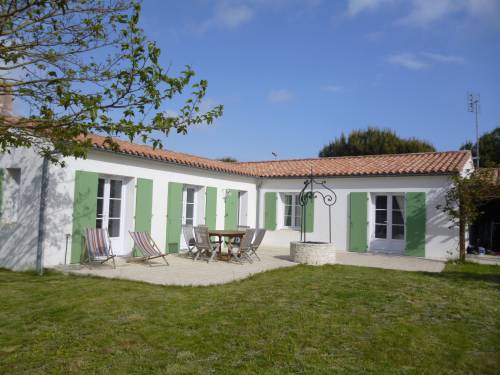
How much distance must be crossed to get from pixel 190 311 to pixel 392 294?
10.1 feet

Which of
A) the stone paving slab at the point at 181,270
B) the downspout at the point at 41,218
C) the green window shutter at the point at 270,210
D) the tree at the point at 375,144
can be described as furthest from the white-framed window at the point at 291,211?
the tree at the point at 375,144

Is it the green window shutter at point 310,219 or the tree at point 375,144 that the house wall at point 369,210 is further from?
the tree at point 375,144

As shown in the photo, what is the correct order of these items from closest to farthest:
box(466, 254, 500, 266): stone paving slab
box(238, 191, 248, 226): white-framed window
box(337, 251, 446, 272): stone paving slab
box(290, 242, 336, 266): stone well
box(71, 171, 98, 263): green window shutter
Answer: box(71, 171, 98, 263): green window shutter
box(337, 251, 446, 272): stone paving slab
box(290, 242, 336, 266): stone well
box(466, 254, 500, 266): stone paving slab
box(238, 191, 248, 226): white-framed window

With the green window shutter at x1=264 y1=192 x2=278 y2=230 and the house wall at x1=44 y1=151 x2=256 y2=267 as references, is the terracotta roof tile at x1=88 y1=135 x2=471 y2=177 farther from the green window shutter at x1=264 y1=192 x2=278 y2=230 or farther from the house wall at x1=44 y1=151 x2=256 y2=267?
the green window shutter at x1=264 y1=192 x2=278 y2=230

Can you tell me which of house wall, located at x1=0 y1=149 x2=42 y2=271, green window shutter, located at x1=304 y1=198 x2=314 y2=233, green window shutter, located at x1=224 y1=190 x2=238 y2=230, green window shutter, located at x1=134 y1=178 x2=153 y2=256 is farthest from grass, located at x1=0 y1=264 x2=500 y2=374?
green window shutter, located at x1=304 y1=198 x2=314 y2=233

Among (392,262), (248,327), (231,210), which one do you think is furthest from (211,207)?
(248,327)

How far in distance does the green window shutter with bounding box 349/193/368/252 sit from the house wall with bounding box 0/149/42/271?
8752 millimetres

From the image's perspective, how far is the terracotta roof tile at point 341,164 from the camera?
36.5 feet

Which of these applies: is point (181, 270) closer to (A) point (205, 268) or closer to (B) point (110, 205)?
(A) point (205, 268)

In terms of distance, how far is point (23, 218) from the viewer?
8281 mm

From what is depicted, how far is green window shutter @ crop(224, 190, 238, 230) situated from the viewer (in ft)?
43.2

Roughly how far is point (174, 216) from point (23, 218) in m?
3.75

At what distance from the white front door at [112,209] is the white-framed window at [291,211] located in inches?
255

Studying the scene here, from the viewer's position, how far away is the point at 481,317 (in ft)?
16.9
